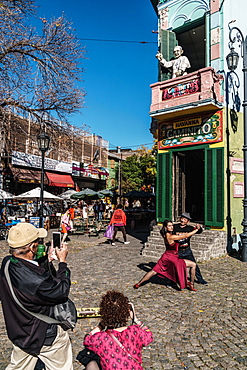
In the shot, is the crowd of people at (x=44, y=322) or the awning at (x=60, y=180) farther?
the awning at (x=60, y=180)

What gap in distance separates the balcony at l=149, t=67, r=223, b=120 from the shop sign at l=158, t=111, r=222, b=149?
303mm

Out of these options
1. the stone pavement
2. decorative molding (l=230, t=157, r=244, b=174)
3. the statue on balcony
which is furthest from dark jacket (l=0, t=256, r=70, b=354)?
the statue on balcony

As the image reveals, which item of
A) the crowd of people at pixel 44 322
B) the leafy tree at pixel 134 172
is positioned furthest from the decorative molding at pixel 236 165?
the leafy tree at pixel 134 172

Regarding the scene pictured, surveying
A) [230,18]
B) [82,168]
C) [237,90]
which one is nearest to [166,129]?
[237,90]

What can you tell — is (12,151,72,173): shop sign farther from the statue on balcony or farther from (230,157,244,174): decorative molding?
(230,157,244,174): decorative molding

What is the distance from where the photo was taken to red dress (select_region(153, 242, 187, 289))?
6.00 meters

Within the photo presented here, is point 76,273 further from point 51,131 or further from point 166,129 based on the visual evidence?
point 51,131

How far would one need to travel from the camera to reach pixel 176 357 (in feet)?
12.0

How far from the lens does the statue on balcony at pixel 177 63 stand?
1110 cm

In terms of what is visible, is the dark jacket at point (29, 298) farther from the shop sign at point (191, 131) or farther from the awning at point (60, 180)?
the awning at point (60, 180)

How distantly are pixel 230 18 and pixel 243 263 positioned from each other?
8.55 m

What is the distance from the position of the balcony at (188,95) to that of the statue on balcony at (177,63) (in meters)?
0.85

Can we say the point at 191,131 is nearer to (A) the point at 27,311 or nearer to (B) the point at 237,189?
(B) the point at 237,189

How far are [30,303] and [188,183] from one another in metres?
11.1
